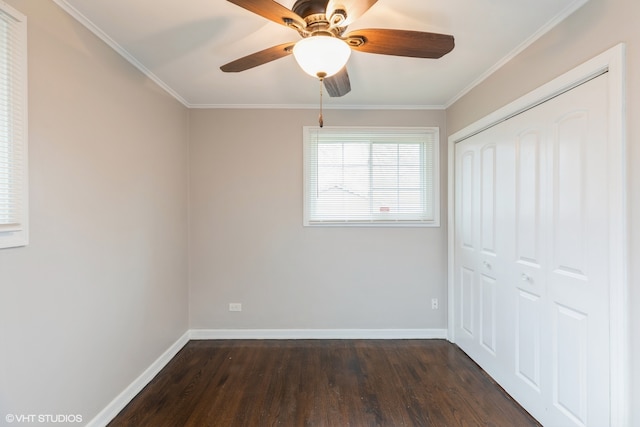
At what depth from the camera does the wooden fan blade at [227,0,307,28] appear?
48.1 inches

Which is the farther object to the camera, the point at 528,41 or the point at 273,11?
the point at 528,41

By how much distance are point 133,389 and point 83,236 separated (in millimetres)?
1254

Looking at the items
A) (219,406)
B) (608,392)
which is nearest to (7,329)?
(219,406)

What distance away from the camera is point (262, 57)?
1.63 meters

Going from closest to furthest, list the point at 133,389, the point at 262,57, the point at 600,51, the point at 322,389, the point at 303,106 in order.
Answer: the point at 600,51 < the point at 262,57 < the point at 133,389 < the point at 322,389 < the point at 303,106

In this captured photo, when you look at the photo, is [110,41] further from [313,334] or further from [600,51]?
[313,334]

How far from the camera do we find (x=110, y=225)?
6.54 ft

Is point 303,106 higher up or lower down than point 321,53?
higher up

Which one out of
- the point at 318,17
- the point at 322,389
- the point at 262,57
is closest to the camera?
the point at 318,17

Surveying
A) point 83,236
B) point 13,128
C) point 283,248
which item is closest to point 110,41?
point 13,128

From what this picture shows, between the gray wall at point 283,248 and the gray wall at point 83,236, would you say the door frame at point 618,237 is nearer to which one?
the gray wall at point 283,248

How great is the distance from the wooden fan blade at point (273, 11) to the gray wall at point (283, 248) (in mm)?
1805

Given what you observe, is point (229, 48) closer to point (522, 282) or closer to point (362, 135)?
point (362, 135)

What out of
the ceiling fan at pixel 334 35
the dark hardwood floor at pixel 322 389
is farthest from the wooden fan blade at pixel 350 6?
the dark hardwood floor at pixel 322 389
